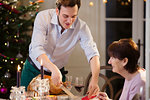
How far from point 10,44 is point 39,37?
1.18 meters

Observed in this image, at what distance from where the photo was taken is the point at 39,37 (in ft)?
5.98

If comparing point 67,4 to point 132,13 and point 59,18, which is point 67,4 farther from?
point 132,13

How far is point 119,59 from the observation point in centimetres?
145

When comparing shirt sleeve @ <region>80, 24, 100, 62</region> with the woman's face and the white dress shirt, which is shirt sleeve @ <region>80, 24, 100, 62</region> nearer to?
the white dress shirt

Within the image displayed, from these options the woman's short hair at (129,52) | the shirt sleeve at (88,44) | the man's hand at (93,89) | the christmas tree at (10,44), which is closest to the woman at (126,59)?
the woman's short hair at (129,52)

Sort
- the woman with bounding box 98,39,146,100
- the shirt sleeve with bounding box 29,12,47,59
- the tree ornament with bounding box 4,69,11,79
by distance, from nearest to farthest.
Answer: the woman with bounding box 98,39,146,100 → the shirt sleeve with bounding box 29,12,47,59 → the tree ornament with bounding box 4,69,11,79

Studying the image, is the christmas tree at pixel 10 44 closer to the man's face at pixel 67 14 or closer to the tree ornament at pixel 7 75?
the tree ornament at pixel 7 75

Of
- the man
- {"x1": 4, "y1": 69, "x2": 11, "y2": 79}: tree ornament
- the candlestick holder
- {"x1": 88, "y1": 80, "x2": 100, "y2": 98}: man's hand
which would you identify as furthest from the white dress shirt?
{"x1": 4, "y1": 69, "x2": 11, "y2": 79}: tree ornament

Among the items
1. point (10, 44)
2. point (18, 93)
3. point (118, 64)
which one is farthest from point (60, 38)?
point (10, 44)

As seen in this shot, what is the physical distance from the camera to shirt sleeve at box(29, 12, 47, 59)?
1.73 m

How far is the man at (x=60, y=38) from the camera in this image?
Answer: 1.79 meters

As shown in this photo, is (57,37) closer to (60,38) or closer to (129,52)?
(60,38)

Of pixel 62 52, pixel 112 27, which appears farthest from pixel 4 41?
pixel 112 27

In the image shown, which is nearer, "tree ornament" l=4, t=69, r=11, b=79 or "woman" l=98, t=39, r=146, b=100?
"woman" l=98, t=39, r=146, b=100
